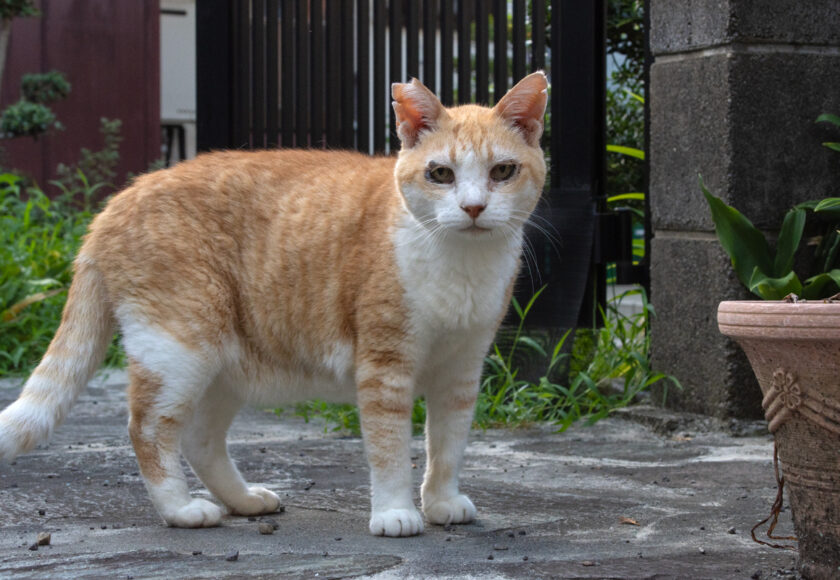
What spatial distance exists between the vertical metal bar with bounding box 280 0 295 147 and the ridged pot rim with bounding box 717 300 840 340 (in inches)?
133

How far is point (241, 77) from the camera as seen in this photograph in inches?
211

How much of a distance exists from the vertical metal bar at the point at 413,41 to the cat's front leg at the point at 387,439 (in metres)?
2.56

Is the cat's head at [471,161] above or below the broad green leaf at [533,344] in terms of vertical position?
above

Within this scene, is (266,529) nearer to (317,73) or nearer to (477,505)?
(477,505)

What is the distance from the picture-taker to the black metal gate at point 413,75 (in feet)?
15.6

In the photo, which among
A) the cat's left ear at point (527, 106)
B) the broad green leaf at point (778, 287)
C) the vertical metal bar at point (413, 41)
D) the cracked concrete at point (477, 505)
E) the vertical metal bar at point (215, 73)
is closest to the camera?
the cracked concrete at point (477, 505)

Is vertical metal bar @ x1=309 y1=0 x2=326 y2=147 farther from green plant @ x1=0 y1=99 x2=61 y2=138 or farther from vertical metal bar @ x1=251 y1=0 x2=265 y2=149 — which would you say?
green plant @ x1=0 y1=99 x2=61 y2=138

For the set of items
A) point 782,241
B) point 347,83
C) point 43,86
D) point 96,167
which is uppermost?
point 43,86

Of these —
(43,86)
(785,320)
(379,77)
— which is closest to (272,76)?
(379,77)

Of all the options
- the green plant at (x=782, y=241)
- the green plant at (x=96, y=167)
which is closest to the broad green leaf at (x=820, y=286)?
the green plant at (x=782, y=241)

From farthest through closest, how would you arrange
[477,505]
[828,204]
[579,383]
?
[579,383] < [828,204] < [477,505]

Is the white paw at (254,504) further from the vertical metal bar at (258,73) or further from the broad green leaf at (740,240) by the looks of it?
the vertical metal bar at (258,73)

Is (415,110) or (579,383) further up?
(415,110)

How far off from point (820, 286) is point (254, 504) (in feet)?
6.16
